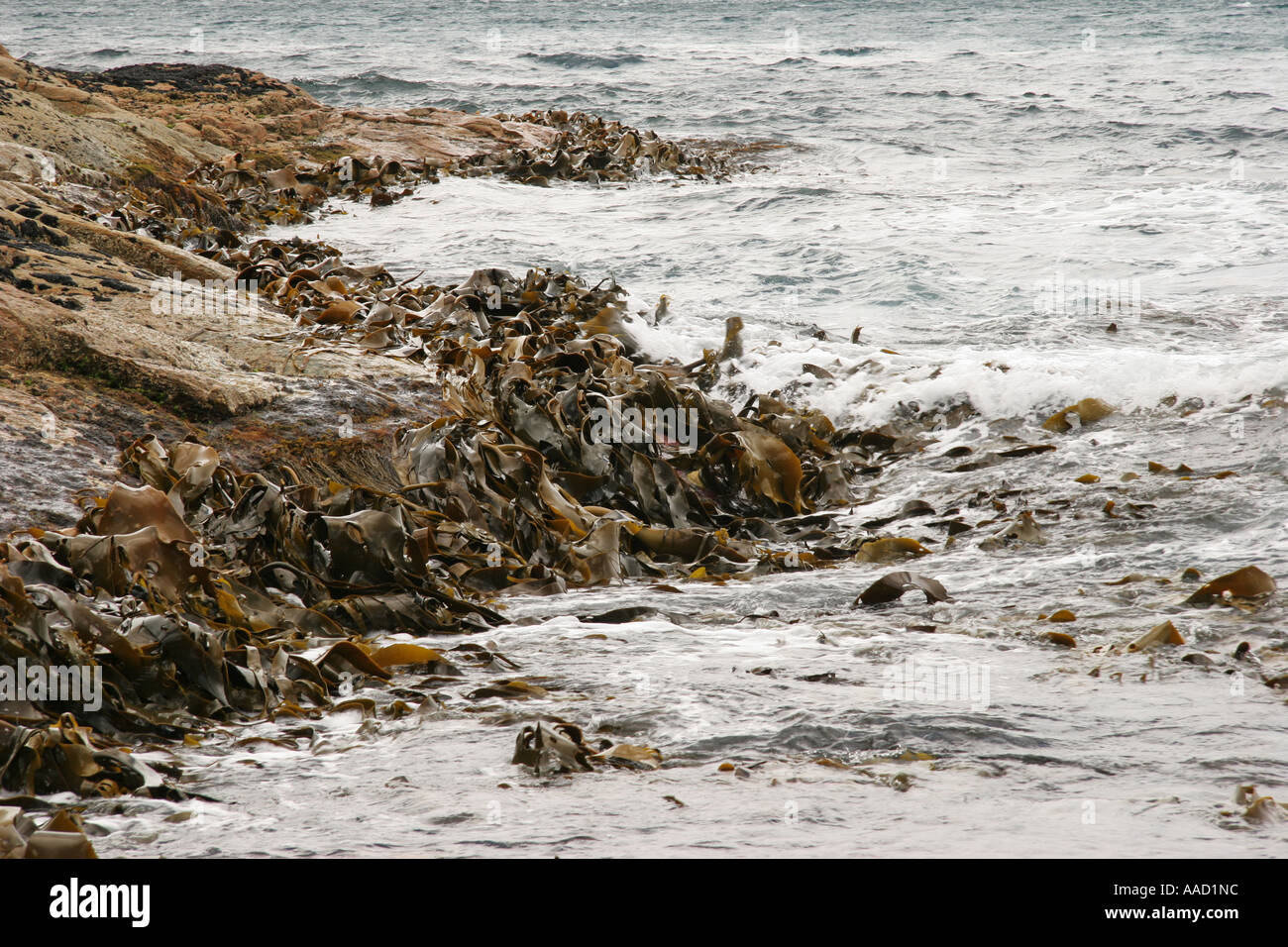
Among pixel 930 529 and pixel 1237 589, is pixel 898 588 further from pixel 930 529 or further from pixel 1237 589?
pixel 1237 589

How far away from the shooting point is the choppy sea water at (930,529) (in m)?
2.29

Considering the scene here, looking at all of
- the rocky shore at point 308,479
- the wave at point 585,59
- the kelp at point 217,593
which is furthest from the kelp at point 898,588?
the wave at point 585,59

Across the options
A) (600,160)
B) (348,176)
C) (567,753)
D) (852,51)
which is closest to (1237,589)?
(567,753)

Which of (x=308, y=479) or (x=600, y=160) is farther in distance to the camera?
(x=600, y=160)

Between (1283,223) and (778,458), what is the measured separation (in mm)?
6982

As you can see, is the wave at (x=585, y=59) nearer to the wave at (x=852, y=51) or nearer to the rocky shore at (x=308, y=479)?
the wave at (x=852, y=51)

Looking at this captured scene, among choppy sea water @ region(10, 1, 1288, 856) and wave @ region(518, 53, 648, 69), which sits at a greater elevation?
wave @ region(518, 53, 648, 69)

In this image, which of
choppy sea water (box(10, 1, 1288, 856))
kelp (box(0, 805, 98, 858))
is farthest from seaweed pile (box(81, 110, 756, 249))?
kelp (box(0, 805, 98, 858))

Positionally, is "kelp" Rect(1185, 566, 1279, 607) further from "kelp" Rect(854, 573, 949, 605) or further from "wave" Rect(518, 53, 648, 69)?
"wave" Rect(518, 53, 648, 69)

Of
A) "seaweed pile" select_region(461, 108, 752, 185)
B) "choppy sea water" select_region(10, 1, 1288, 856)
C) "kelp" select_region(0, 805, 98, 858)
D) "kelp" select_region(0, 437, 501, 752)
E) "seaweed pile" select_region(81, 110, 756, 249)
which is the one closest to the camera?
"kelp" select_region(0, 805, 98, 858)

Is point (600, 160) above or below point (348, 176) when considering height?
above

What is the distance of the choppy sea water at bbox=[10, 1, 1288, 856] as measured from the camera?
229cm

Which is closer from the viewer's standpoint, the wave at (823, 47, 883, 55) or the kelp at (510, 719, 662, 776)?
the kelp at (510, 719, 662, 776)

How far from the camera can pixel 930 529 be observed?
457 cm
